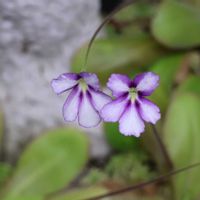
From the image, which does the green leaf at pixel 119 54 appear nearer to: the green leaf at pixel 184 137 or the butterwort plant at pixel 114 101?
the green leaf at pixel 184 137

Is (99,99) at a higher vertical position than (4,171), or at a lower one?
lower

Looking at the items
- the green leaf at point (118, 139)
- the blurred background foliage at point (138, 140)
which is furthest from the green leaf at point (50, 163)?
the green leaf at point (118, 139)

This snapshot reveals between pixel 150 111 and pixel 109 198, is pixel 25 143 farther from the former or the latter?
pixel 150 111

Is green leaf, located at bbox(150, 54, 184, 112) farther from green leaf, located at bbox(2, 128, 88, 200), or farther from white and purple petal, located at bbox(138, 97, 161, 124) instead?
white and purple petal, located at bbox(138, 97, 161, 124)

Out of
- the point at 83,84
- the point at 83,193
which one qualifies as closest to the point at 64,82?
the point at 83,84

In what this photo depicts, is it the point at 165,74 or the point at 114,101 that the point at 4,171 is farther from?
the point at 114,101

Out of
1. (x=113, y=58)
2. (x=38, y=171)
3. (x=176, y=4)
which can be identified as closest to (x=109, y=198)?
(x=38, y=171)
